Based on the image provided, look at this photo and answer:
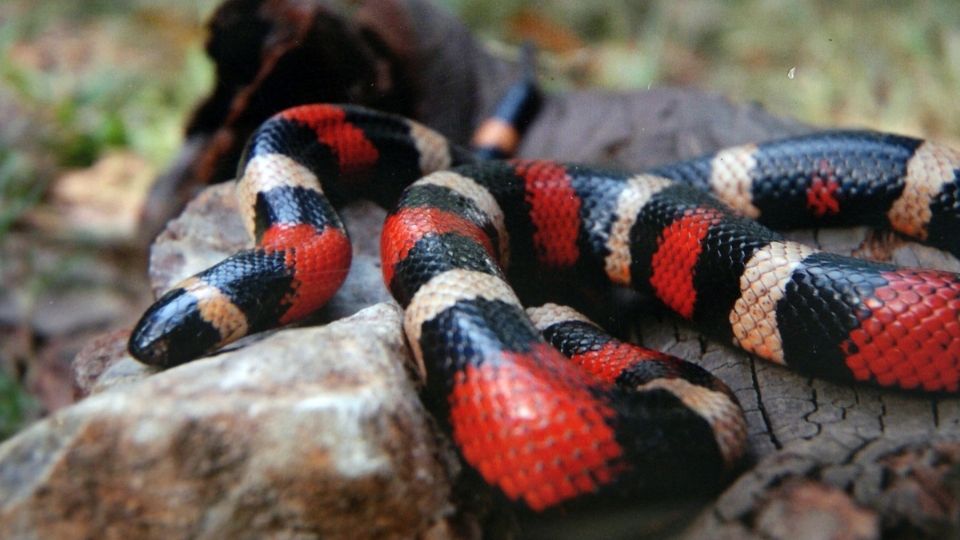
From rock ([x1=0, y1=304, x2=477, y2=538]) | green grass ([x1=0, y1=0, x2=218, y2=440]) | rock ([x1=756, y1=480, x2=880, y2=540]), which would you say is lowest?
green grass ([x1=0, y1=0, x2=218, y2=440])

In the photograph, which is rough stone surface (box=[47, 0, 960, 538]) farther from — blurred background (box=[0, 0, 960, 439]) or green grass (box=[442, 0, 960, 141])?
green grass (box=[442, 0, 960, 141])

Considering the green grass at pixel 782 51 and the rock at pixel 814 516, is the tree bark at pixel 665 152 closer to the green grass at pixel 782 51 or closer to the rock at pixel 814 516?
the rock at pixel 814 516

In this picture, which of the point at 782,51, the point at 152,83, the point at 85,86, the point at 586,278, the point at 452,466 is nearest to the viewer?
the point at 452,466

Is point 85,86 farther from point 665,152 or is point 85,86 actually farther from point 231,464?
point 231,464

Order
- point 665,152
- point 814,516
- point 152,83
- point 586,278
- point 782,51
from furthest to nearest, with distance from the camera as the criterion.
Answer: point 782,51 → point 152,83 → point 665,152 → point 586,278 → point 814,516

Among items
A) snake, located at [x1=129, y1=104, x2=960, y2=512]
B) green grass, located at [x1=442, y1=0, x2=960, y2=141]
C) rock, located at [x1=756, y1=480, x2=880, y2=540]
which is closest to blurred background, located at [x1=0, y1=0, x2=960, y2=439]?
green grass, located at [x1=442, y1=0, x2=960, y2=141]

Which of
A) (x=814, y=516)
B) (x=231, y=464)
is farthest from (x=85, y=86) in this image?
(x=814, y=516)
